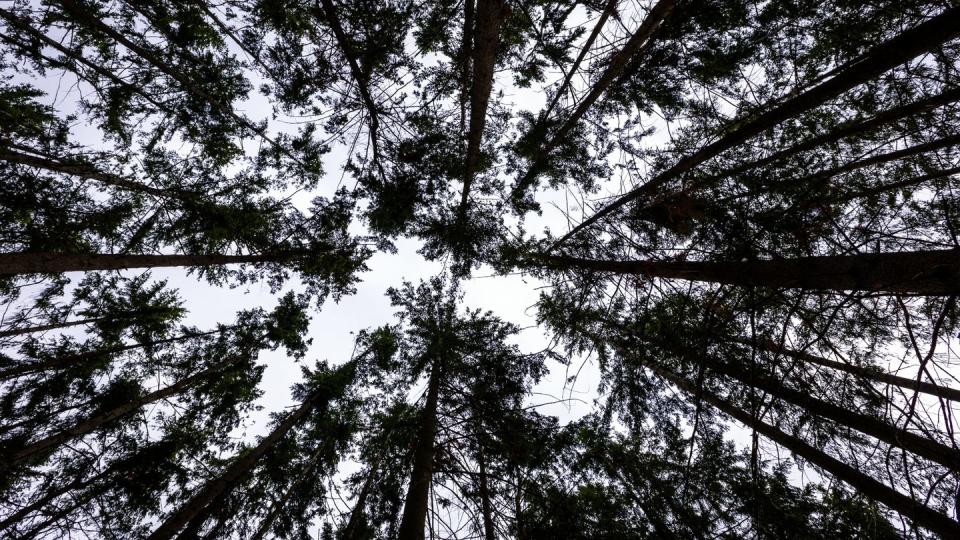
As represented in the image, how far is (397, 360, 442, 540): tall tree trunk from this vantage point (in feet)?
15.0

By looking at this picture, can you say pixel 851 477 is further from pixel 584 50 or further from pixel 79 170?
pixel 79 170

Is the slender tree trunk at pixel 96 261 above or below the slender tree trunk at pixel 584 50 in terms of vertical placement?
below

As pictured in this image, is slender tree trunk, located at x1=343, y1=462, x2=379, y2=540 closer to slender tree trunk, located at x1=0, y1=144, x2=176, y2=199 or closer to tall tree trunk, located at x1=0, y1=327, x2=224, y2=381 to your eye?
tall tree trunk, located at x1=0, y1=327, x2=224, y2=381

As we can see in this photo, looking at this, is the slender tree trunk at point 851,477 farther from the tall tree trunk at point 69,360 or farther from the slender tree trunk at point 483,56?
the tall tree trunk at point 69,360

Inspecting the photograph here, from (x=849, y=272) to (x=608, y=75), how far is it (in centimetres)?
398

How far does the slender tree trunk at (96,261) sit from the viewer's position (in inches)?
186

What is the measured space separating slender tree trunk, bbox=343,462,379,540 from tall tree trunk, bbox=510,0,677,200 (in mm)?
6176

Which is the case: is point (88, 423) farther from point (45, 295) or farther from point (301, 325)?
point (301, 325)

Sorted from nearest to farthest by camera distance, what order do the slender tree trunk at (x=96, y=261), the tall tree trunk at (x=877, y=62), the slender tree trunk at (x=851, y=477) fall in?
the tall tree trunk at (x=877, y=62) < the slender tree trunk at (x=851, y=477) < the slender tree trunk at (x=96, y=261)

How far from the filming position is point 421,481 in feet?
16.9

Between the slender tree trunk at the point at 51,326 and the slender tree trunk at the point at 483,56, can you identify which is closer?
the slender tree trunk at the point at 483,56

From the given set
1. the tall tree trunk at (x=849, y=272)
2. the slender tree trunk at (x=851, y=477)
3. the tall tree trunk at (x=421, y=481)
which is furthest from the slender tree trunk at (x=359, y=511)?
the tall tree trunk at (x=849, y=272)

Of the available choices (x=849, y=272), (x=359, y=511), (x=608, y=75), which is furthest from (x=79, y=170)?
(x=849, y=272)

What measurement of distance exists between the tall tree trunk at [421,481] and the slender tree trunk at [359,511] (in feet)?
2.06
